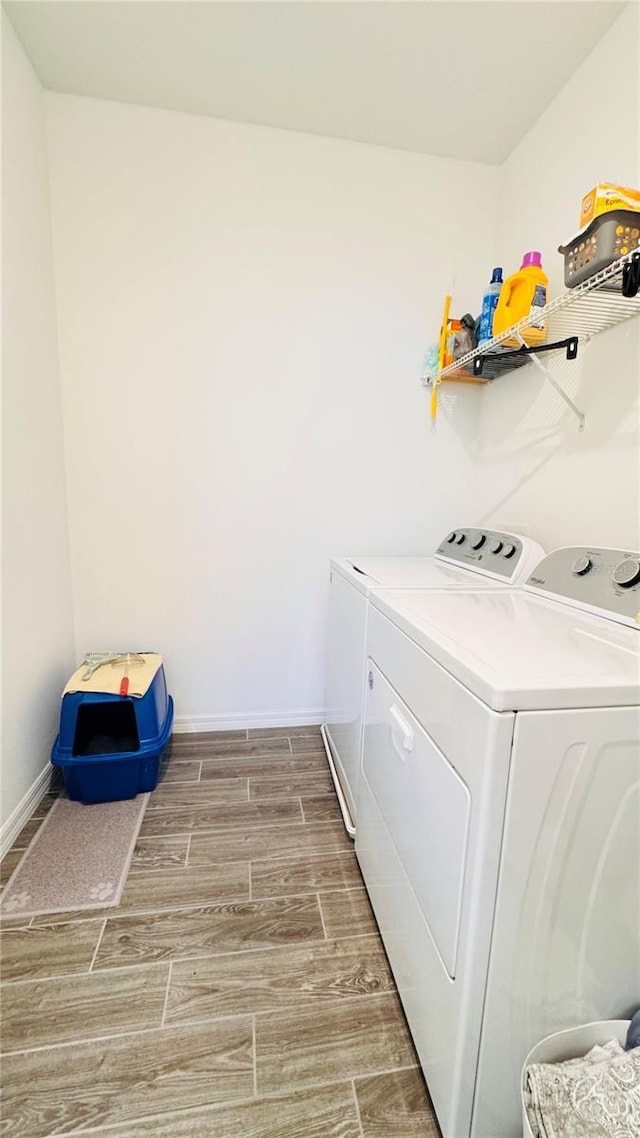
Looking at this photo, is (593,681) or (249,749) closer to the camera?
(593,681)

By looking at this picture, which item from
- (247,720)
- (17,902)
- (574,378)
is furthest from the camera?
(247,720)

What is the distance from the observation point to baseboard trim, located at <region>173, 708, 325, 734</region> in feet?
7.05

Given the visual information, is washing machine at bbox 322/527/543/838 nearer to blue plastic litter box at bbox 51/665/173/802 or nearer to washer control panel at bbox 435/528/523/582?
washer control panel at bbox 435/528/523/582

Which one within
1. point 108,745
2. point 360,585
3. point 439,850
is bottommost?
point 108,745

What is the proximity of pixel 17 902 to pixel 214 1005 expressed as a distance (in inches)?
26.0

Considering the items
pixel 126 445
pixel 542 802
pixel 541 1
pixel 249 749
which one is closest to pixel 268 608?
pixel 249 749

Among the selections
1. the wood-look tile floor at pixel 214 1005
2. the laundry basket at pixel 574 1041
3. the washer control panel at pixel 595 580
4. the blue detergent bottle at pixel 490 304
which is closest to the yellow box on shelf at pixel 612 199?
the blue detergent bottle at pixel 490 304

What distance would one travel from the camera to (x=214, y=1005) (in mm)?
Result: 1028

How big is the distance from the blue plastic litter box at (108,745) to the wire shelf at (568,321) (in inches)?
69.1

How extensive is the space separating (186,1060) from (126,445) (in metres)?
1.91

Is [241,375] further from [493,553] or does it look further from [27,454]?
[493,553]

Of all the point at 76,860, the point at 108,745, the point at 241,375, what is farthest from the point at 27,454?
the point at 76,860

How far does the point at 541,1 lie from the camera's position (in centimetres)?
132

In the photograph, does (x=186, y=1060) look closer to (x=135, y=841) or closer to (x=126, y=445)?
(x=135, y=841)
